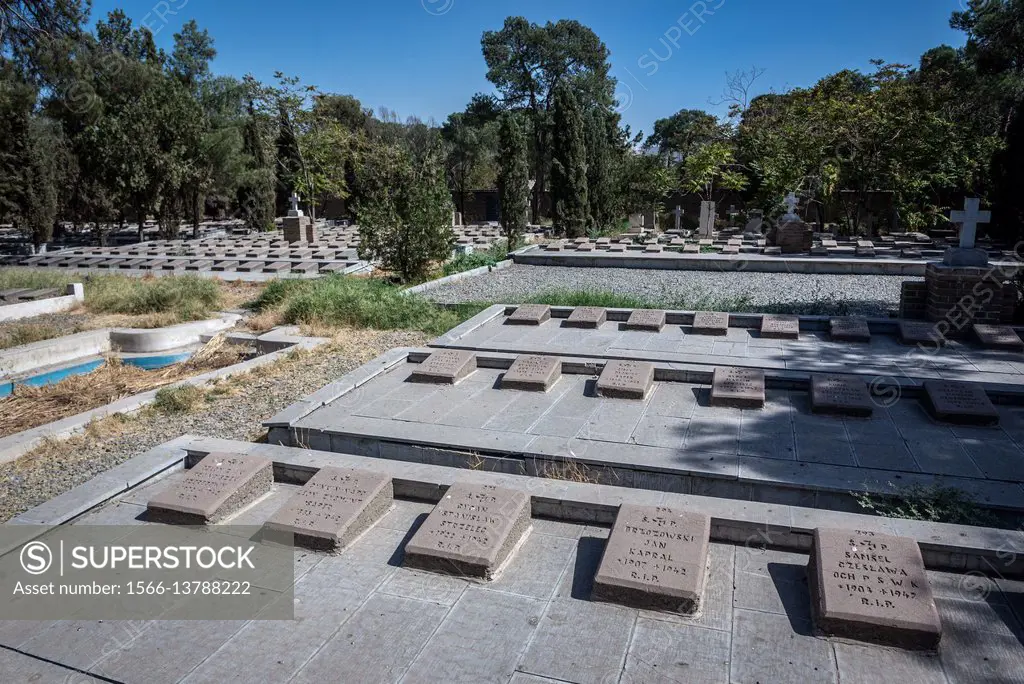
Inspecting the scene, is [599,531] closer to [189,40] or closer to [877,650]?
[877,650]

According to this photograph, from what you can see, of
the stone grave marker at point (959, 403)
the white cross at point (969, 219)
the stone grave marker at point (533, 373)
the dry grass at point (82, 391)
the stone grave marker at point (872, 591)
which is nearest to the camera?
the stone grave marker at point (872, 591)

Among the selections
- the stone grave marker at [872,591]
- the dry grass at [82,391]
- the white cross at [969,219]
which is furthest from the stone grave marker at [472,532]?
the white cross at [969,219]

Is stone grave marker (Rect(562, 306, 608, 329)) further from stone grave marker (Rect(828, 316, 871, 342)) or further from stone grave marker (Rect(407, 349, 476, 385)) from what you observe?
stone grave marker (Rect(828, 316, 871, 342))

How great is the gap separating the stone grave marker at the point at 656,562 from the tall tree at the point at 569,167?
19.7 metres

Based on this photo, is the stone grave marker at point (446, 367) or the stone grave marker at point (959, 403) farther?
the stone grave marker at point (446, 367)

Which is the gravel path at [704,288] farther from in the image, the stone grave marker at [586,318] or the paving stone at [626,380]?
the paving stone at [626,380]

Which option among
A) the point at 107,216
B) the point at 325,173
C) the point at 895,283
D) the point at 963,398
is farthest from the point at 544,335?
the point at 325,173

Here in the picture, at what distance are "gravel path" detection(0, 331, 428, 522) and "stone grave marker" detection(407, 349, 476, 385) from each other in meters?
1.14

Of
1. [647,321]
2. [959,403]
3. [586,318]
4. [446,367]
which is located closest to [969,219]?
[647,321]

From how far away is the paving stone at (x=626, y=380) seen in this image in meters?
5.72

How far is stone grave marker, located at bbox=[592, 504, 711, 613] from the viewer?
9.75ft

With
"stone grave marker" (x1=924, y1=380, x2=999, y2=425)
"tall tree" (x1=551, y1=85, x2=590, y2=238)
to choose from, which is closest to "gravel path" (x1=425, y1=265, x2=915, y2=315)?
"stone grave marker" (x1=924, y1=380, x2=999, y2=425)

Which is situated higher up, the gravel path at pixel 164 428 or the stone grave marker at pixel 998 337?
the stone grave marker at pixel 998 337

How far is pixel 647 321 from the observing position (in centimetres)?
839
